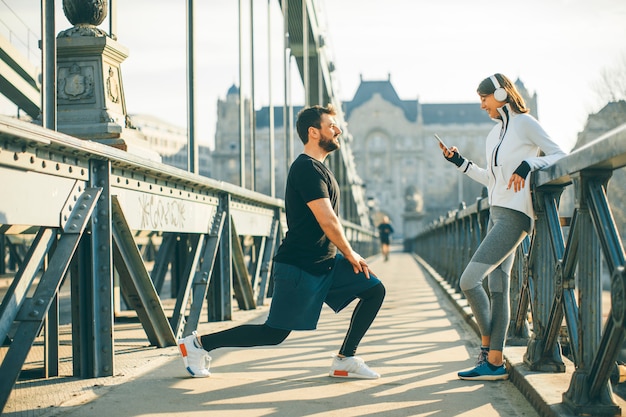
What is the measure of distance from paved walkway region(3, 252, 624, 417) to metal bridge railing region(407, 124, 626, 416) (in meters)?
0.15

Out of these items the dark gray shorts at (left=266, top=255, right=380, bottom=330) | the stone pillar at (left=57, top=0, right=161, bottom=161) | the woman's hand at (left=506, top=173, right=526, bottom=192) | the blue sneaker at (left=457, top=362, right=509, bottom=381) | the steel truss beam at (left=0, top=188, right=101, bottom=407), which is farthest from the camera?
the stone pillar at (left=57, top=0, right=161, bottom=161)

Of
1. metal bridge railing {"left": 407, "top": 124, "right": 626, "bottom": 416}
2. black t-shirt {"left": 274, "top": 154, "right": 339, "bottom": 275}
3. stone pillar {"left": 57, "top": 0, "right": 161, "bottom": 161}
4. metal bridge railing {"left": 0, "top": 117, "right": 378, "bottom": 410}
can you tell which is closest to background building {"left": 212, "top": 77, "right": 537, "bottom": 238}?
metal bridge railing {"left": 0, "top": 117, "right": 378, "bottom": 410}

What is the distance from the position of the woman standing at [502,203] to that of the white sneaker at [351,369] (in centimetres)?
44

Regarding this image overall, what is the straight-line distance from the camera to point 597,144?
111 inches

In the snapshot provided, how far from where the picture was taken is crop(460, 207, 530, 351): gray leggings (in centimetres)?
405

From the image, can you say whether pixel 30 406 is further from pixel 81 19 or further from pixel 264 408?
pixel 81 19

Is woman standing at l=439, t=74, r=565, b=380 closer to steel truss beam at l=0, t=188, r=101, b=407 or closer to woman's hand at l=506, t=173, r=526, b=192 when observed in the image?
woman's hand at l=506, t=173, r=526, b=192

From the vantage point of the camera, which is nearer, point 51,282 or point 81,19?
A: point 51,282

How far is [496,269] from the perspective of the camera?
4230mm

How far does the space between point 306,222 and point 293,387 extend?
2.41 ft

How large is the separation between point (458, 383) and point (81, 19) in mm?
2940

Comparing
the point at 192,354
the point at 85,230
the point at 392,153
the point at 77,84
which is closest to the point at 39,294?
the point at 85,230

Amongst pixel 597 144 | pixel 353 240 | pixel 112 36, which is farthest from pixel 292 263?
pixel 353 240

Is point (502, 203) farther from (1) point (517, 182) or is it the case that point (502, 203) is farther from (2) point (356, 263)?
(2) point (356, 263)
